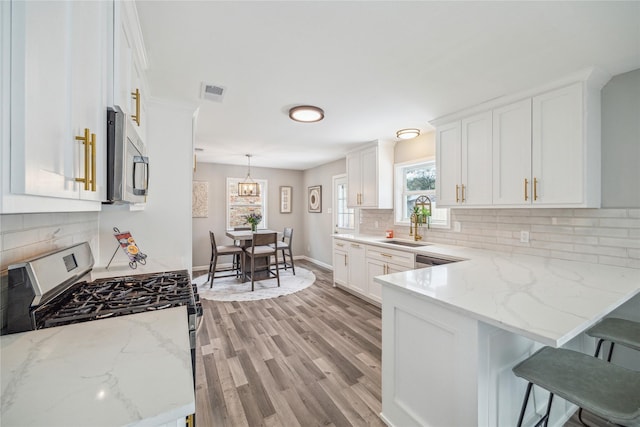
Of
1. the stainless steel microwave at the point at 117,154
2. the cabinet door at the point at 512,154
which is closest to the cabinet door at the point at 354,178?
the cabinet door at the point at 512,154

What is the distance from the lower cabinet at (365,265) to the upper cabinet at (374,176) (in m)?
0.73

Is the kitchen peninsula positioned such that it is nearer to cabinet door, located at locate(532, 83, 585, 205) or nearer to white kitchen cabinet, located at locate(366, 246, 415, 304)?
cabinet door, located at locate(532, 83, 585, 205)

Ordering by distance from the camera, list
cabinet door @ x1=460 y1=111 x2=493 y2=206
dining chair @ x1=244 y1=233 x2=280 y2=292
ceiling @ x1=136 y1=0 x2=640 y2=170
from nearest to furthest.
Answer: ceiling @ x1=136 y1=0 x2=640 y2=170
cabinet door @ x1=460 y1=111 x2=493 y2=206
dining chair @ x1=244 y1=233 x2=280 y2=292

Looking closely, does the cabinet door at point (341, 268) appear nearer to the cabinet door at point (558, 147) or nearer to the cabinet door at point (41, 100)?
the cabinet door at point (558, 147)

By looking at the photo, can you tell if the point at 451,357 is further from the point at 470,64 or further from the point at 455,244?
the point at 455,244

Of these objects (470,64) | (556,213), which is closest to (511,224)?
(556,213)

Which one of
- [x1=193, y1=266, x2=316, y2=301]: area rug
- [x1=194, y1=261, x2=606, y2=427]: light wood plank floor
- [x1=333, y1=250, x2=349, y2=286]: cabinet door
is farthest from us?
[x1=333, y1=250, x2=349, y2=286]: cabinet door

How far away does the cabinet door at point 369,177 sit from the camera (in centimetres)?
399

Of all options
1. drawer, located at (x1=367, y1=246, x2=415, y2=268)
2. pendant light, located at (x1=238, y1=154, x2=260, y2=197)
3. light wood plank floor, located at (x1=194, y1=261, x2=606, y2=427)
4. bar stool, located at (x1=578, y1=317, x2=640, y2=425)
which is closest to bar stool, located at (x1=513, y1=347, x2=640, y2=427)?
bar stool, located at (x1=578, y1=317, x2=640, y2=425)

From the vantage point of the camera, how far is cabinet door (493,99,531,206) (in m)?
2.27

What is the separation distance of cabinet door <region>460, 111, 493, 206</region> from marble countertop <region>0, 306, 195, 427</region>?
2.73 m

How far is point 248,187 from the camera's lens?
602 cm

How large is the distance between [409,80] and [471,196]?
1.35 meters

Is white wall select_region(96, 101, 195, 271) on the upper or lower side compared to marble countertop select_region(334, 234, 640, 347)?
upper
